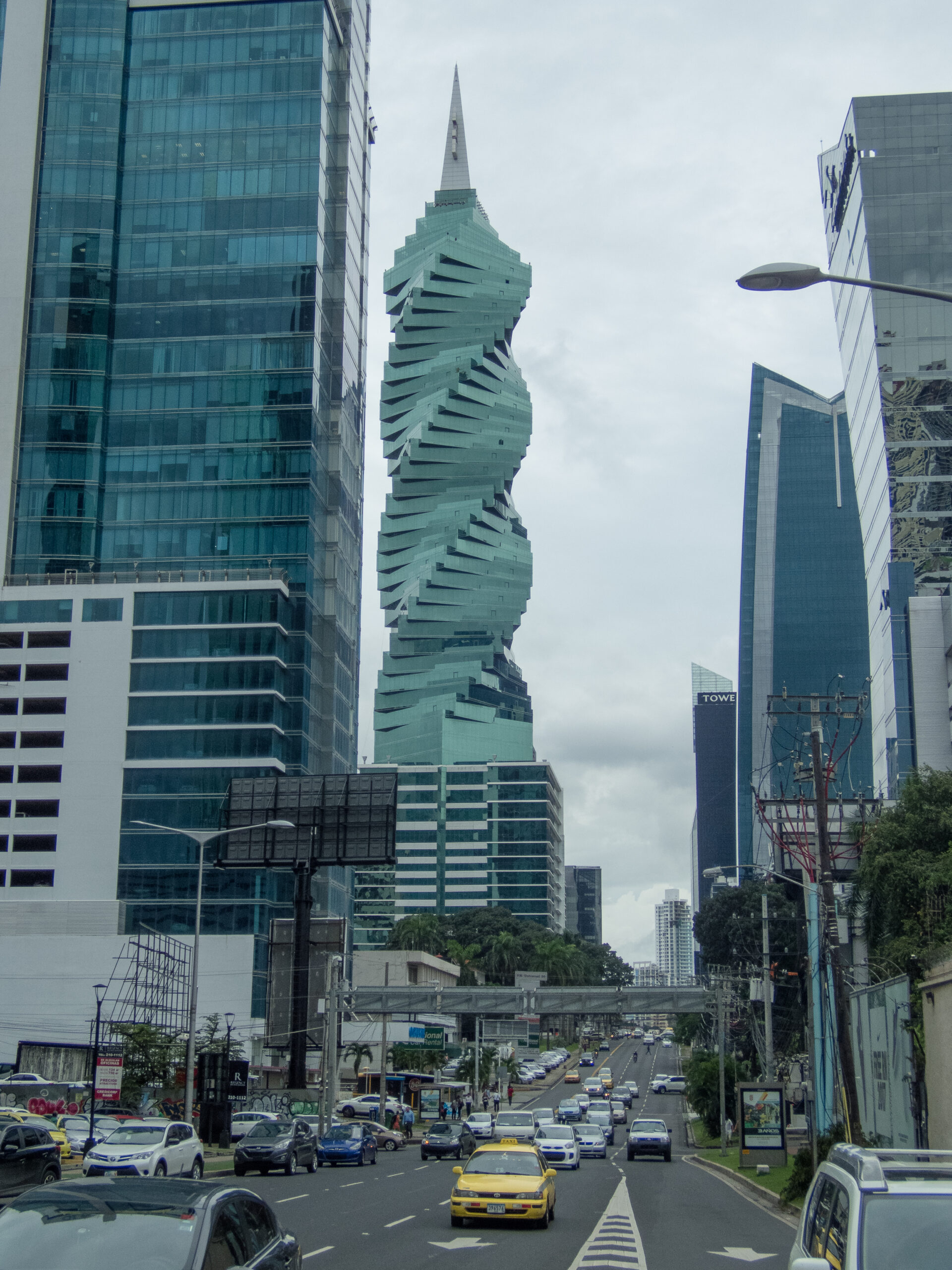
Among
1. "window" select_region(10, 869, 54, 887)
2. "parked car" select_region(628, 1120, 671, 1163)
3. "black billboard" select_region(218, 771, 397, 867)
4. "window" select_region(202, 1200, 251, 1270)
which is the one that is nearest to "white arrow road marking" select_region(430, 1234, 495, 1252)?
"window" select_region(202, 1200, 251, 1270)

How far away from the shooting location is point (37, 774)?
10700 centimetres

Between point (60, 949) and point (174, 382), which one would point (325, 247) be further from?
point (60, 949)

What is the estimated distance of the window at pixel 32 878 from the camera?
104562 millimetres

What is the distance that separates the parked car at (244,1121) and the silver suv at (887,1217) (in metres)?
52.5

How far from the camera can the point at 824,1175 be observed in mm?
10344

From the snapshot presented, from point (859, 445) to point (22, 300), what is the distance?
292 feet

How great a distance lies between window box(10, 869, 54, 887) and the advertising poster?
7166 centimetres

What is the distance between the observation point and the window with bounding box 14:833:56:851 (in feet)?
346

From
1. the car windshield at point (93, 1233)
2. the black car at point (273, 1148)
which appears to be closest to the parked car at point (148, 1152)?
the black car at point (273, 1148)

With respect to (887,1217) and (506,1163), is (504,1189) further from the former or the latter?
(887,1217)

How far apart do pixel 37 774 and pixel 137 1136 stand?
257ft

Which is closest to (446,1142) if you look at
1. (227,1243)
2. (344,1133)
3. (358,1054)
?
(344,1133)

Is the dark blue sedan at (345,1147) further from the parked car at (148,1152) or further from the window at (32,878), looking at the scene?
the window at (32,878)

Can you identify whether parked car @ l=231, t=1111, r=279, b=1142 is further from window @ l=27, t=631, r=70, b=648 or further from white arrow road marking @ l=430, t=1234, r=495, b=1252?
window @ l=27, t=631, r=70, b=648
